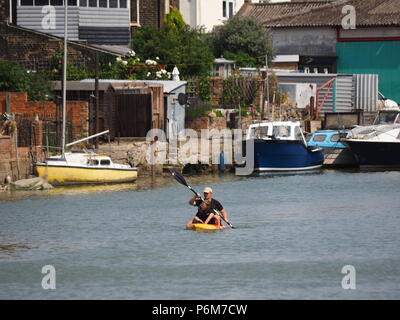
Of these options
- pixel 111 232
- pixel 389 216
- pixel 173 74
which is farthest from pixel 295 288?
pixel 173 74

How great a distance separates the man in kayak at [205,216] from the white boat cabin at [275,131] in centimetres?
1688

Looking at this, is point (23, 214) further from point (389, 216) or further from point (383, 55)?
point (383, 55)

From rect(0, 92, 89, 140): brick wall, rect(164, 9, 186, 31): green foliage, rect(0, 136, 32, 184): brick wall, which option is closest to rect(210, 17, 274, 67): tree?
rect(164, 9, 186, 31): green foliage

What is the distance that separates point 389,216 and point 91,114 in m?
15.8

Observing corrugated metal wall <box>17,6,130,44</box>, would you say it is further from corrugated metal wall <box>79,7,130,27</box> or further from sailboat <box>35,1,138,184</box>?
sailboat <box>35,1,138,184</box>

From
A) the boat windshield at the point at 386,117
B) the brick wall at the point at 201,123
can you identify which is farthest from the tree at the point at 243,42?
the brick wall at the point at 201,123

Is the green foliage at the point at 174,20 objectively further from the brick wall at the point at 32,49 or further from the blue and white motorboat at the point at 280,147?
the blue and white motorboat at the point at 280,147

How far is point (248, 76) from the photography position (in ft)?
190

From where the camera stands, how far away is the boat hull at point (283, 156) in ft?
169

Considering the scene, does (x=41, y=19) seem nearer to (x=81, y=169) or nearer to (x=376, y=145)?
(x=81, y=169)

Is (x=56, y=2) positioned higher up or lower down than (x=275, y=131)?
higher up

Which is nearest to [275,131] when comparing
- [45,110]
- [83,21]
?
[45,110]

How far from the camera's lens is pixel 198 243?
33.4m

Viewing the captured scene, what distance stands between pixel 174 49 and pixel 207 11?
1507 centimetres
